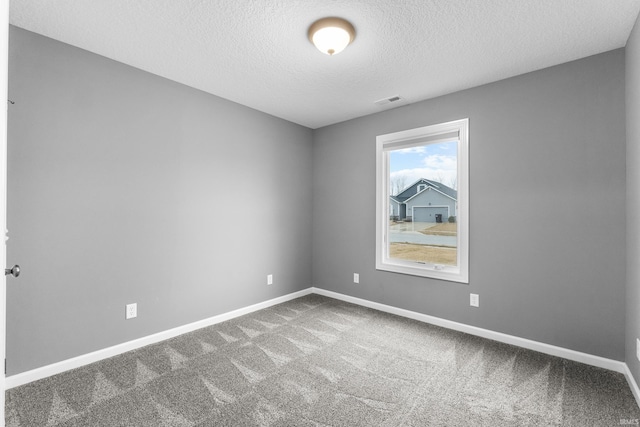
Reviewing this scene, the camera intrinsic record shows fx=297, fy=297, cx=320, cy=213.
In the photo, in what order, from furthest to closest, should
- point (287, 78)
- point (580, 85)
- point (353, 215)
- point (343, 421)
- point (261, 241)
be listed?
point (353, 215) → point (261, 241) → point (287, 78) → point (580, 85) → point (343, 421)

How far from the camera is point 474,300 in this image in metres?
2.94

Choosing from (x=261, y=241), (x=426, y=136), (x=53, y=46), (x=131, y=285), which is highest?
(x=53, y=46)

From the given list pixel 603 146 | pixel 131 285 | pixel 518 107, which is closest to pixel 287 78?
pixel 518 107

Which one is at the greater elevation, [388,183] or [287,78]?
[287,78]

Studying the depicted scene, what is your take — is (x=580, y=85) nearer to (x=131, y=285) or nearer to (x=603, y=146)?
(x=603, y=146)

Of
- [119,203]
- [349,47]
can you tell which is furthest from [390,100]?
[119,203]

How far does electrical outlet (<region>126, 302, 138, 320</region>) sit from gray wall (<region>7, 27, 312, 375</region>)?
0.04 meters

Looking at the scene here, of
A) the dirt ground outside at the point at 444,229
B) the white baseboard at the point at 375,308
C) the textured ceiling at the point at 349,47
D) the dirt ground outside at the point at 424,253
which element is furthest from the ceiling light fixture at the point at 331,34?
the white baseboard at the point at 375,308

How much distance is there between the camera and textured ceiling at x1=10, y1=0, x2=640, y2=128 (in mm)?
1866

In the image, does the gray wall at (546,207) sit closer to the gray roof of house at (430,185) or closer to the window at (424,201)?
the window at (424,201)

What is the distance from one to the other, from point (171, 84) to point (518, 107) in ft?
10.6

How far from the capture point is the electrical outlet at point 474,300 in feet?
9.58

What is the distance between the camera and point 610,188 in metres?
2.29

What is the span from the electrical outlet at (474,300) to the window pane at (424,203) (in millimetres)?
372
